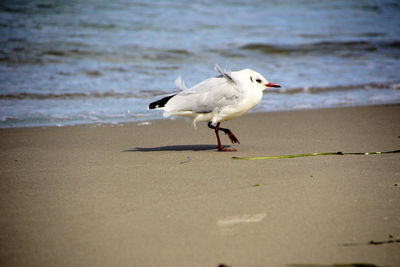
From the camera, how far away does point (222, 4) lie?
20.4 metres

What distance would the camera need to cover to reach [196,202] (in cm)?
329

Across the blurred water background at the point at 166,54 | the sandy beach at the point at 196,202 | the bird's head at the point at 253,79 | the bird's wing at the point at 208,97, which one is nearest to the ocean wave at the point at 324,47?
the blurred water background at the point at 166,54

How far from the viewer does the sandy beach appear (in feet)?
8.36

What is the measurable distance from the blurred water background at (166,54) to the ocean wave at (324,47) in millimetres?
27

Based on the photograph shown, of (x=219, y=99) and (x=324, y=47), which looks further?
(x=324, y=47)

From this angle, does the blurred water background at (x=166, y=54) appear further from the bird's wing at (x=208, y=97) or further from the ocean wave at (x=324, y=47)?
the bird's wing at (x=208, y=97)

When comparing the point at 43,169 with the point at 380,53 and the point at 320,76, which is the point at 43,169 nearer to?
the point at 320,76

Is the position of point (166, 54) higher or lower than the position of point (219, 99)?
lower

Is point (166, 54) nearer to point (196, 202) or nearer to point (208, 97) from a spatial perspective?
point (208, 97)

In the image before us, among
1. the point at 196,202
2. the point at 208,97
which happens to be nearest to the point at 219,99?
the point at 208,97

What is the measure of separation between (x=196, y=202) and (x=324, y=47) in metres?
11.5

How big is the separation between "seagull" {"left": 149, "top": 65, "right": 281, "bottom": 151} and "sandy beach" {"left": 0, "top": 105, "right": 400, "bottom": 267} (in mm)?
384

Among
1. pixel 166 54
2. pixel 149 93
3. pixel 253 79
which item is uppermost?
pixel 253 79

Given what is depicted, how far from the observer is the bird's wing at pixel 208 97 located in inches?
196
